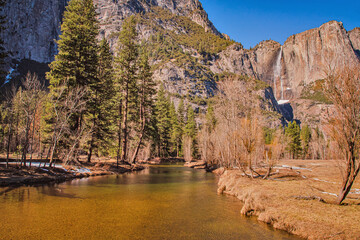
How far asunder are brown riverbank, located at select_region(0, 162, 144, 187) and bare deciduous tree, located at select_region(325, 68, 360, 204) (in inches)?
682

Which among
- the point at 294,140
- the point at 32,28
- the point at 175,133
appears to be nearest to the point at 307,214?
the point at 175,133

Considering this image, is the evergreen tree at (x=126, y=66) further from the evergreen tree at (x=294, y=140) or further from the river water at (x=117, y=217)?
the evergreen tree at (x=294, y=140)

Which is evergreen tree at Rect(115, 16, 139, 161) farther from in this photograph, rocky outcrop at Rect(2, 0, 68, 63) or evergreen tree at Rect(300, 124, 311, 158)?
rocky outcrop at Rect(2, 0, 68, 63)

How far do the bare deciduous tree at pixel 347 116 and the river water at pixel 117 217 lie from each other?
386 cm

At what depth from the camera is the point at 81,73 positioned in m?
23.9

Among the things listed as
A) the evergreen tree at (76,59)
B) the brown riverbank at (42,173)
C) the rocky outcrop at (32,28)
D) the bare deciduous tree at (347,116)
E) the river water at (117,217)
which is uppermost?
the rocky outcrop at (32,28)

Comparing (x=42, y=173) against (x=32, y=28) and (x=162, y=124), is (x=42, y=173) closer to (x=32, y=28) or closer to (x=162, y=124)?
(x=162, y=124)

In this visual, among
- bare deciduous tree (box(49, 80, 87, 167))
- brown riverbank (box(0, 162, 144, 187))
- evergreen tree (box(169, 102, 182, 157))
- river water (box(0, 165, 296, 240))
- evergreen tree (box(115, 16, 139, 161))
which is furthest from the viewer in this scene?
evergreen tree (box(169, 102, 182, 157))

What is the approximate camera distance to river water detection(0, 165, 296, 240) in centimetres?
712

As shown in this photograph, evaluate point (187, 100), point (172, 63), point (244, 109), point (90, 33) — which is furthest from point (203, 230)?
point (172, 63)

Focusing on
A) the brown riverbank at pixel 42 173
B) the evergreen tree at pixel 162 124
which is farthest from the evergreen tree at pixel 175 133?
the brown riverbank at pixel 42 173

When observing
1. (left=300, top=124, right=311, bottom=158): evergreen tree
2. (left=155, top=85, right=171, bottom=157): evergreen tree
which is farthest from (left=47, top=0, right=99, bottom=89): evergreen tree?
(left=300, top=124, right=311, bottom=158): evergreen tree

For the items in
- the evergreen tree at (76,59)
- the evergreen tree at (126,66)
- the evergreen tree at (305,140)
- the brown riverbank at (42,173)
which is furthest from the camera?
the evergreen tree at (305,140)

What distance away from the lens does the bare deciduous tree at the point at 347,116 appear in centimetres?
830
